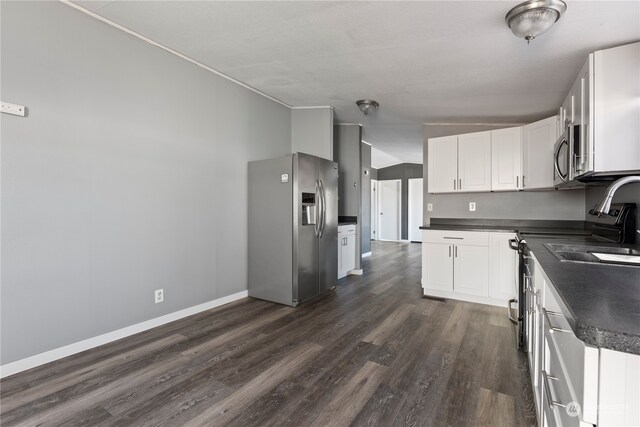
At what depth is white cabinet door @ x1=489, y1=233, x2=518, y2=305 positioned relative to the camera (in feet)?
10.6

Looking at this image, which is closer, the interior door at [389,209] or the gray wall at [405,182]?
the gray wall at [405,182]

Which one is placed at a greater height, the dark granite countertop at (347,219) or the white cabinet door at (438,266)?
the dark granite countertop at (347,219)

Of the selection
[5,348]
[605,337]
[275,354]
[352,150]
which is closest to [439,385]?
[275,354]

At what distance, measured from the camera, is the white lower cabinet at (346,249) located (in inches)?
181

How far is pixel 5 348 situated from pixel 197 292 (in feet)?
4.55

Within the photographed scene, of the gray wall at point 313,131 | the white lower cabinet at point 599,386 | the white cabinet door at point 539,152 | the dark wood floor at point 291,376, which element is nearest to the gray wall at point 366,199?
the gray wall at point 313,131

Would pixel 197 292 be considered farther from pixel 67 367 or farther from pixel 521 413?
pixel 521 413

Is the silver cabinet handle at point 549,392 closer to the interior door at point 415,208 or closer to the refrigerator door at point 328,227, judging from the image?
the refrigerator door at point 328,227

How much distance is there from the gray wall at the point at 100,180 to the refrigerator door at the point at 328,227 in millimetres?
1124

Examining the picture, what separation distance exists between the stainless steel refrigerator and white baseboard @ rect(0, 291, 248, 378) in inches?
25.8

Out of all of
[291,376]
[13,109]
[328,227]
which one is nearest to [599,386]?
[291,376]

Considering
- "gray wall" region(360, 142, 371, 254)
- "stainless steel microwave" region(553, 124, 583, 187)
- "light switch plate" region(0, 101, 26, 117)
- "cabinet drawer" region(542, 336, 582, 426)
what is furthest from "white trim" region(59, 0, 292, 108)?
"cabinet drawer" region(542, 336, 582, 426)

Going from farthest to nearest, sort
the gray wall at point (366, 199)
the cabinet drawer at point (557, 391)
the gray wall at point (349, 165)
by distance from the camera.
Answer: the gray wall at point (366, 199)
the gray wall at point (349, 165)
the cabinet drawer at point (557, 391)

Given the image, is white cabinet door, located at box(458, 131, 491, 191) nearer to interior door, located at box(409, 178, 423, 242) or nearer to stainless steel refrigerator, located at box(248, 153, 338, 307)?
stainless steel refrigerator, located at box(248, 153, 338, 307)
